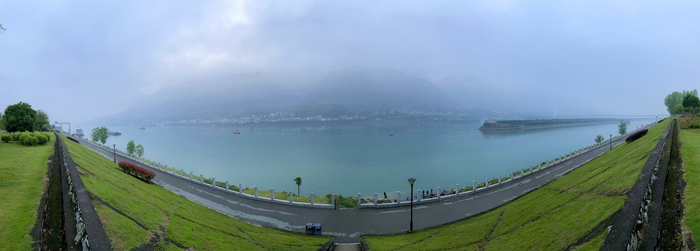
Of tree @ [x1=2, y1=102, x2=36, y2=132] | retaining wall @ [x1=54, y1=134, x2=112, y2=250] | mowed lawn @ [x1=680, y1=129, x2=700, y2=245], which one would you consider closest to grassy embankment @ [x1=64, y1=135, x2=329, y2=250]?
retaining wall @ [x1=54, y1=134, x2=112, y2=250]

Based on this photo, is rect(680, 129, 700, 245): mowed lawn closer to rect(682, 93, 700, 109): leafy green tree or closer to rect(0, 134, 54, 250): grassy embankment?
rect(0, 134, 54, 250): grassy embankment

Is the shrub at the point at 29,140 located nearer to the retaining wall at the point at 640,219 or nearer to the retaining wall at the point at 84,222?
the retaining wall at the point at 84,222

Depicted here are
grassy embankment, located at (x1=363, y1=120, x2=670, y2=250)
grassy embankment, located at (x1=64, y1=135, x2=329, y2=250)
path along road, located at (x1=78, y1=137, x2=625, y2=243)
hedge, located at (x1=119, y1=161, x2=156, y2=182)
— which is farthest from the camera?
hedge, located at (x1=119, y1=161, x2=156, y2=182)

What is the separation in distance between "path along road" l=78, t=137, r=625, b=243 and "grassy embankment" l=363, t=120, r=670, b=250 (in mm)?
2002

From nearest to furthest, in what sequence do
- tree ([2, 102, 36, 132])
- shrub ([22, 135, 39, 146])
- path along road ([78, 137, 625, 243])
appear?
path along road ([78, 137, 625, 243])
shrub ([22, 135, 39, 146])
tree ([2, 102, 36, 132])

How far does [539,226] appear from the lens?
43.3 feet

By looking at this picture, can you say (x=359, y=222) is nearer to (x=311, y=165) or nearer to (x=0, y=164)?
(x=0, y=164)

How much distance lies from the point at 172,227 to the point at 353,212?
1259cm

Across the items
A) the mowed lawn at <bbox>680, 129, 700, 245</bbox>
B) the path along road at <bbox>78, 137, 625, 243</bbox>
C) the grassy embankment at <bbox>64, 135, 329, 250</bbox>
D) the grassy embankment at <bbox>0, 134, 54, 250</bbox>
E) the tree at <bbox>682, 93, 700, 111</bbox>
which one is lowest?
the path along road at <bbox>78, 137, 625, 243</bbox>

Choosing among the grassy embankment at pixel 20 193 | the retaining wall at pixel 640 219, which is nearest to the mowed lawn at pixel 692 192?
the retaining wall at pixel 640 219

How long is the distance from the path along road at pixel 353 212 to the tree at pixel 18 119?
28.3 meters

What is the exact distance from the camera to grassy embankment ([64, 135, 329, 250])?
37.9 ft

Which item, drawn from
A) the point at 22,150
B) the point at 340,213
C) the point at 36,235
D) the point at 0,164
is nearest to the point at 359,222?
the point at 340,213

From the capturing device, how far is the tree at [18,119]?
129 feet
